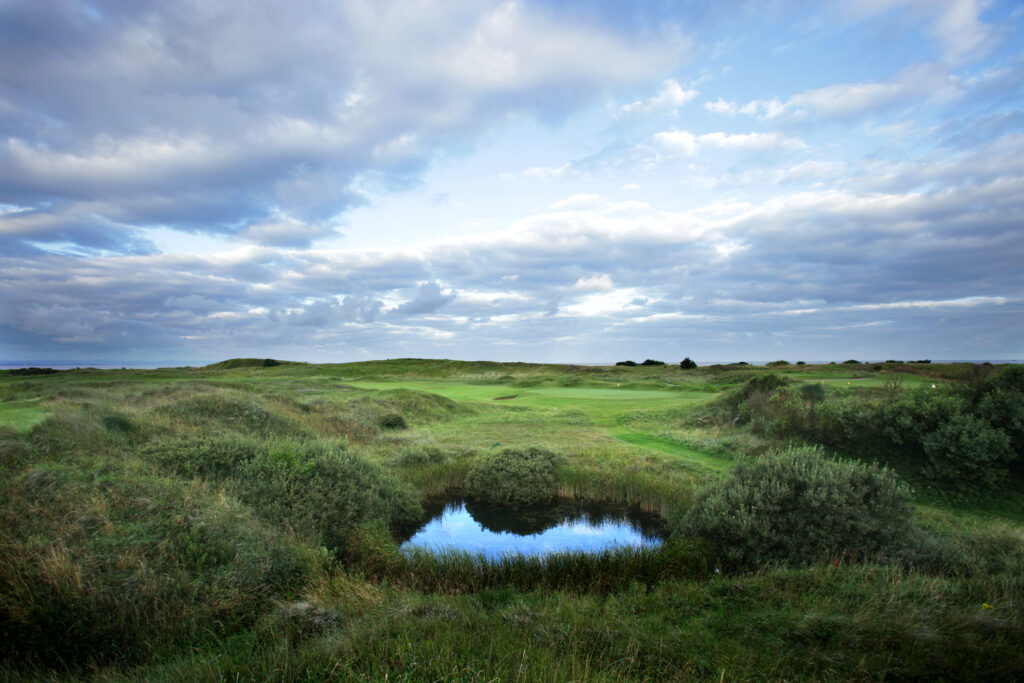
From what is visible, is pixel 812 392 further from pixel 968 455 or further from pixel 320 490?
pixel 320 490

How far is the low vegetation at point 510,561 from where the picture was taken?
407cm

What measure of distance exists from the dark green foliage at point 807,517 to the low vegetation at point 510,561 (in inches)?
1.4

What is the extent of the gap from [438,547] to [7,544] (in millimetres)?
5589

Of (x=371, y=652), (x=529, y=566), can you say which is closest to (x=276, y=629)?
(x=371, y=652)

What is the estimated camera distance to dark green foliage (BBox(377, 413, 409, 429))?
2192 centimetres

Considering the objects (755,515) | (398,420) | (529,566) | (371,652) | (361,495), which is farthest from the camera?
(398,420)

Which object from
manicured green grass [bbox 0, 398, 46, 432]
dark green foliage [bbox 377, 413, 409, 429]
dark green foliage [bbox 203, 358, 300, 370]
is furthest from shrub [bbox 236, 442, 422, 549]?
dark green foliage [bbox 203, 358, 300, 370]

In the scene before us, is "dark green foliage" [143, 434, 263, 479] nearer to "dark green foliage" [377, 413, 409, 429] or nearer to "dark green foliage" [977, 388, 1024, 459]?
"dark green foliage" [377, 413, 409, 429]

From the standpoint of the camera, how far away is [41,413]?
38.9 feet

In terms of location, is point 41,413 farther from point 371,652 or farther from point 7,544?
point 371,652

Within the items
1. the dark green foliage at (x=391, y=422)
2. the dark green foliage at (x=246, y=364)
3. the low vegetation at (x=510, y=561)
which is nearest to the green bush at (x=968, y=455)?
the low vegetation at (x=510, y=561)

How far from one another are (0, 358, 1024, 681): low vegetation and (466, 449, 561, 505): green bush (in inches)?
2.3

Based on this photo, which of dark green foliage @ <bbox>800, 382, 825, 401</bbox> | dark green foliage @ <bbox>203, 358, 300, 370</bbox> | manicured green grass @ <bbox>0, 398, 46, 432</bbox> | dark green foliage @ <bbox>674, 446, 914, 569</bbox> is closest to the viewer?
dark green foliage @ <bbox>674, 446, 914, 569</bbox>

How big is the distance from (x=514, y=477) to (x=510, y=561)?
17.0ft
